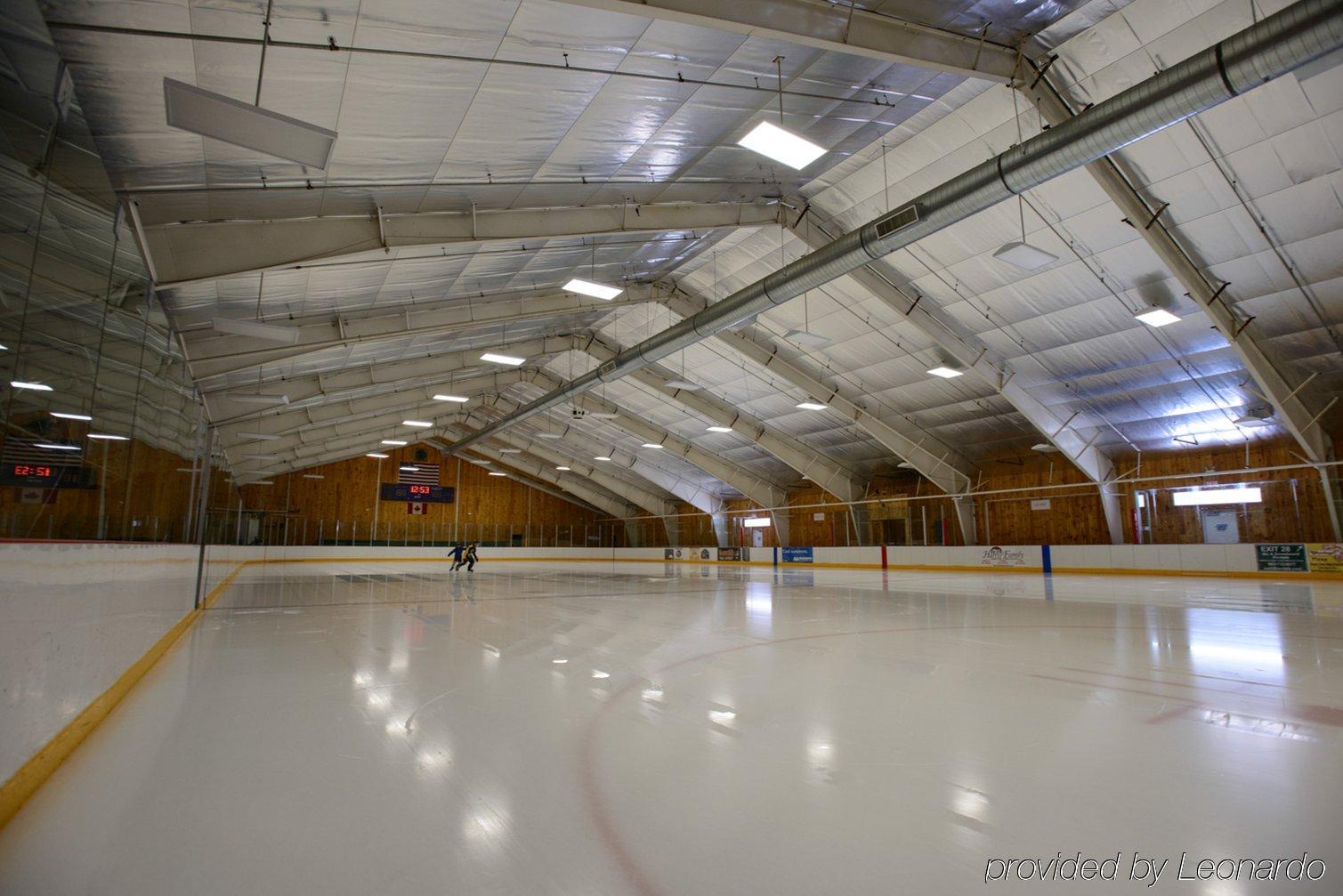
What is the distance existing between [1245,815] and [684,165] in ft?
34.6

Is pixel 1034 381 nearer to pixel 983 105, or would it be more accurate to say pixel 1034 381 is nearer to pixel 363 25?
pixel 983 105

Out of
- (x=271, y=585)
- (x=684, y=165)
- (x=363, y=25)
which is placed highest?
(x=684, y=165)

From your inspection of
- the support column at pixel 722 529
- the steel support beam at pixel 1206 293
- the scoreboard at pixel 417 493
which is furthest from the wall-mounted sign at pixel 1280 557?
the scoreboard at pixel 417 493

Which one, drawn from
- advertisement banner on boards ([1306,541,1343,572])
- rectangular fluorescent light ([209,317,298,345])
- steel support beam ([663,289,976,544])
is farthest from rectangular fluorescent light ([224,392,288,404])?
advertisement banner on boards ([1306,541,1343,572])

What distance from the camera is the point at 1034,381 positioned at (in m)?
20.5

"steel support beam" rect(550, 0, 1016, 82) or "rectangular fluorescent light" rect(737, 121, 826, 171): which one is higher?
"steel support beam" rect(550, 0, 1016, 82)

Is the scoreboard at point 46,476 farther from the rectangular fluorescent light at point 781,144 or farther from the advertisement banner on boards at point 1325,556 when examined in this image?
the advertisement banner on boards at point 1325,556

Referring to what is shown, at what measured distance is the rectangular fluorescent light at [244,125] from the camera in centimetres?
522

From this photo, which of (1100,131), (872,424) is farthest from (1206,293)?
(872,424)

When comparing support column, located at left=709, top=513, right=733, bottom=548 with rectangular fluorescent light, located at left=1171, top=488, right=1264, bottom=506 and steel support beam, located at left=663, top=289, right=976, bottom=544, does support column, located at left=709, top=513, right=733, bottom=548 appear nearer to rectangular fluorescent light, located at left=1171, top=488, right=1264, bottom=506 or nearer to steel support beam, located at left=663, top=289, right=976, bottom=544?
steel support beam, located at left=663, top=289, right=976, bottom=544

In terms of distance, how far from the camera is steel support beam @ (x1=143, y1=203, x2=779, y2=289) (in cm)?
845

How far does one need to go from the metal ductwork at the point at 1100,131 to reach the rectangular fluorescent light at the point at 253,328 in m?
9.33

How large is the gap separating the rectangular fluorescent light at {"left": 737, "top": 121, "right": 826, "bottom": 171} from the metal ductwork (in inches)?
147

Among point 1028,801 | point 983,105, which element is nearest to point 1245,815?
point 1028,801
